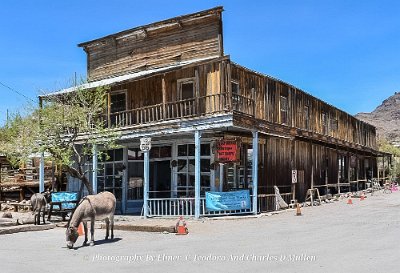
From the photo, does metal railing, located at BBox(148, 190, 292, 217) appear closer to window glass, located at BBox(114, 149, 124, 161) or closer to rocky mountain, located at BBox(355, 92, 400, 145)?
window glass, located at BBox(114, 149, 124, 161)

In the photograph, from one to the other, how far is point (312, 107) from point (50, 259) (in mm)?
22287

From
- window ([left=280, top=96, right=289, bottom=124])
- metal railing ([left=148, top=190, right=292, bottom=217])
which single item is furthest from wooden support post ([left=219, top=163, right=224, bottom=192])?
window ([left=280, top=96, right=289, bottom=124])

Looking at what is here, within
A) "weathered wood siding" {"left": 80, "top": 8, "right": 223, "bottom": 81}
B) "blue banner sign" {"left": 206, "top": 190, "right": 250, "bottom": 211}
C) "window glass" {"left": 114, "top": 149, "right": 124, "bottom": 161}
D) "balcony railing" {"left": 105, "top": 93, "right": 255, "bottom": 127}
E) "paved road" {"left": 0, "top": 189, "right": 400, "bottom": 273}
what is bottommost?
"paved road" {"left": 0, "top": 189, "right": 400, "bottom": 273}

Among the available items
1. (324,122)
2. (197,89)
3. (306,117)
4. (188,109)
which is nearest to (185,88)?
(188,109)

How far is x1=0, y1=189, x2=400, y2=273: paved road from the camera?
9031 mm

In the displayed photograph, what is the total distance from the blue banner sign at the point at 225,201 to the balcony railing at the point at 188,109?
3345mm

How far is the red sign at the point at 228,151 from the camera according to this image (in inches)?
766

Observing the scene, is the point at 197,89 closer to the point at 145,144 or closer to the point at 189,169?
the point at 145,144

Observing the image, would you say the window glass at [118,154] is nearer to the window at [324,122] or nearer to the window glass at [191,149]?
the window glass at [191,149]

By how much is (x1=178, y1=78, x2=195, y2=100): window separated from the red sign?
3104mm

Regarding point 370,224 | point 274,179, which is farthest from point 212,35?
point 370,224

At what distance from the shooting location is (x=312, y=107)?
97.1 feet

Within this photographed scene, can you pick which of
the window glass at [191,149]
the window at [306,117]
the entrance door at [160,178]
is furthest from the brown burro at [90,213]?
the window at [306,117]

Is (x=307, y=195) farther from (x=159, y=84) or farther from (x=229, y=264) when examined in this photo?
(x=229, y=264)
